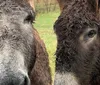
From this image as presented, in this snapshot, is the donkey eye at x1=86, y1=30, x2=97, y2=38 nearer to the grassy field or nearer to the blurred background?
the blurred background

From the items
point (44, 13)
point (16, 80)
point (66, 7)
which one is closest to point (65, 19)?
point (66, 7)

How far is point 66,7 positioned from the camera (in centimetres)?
595

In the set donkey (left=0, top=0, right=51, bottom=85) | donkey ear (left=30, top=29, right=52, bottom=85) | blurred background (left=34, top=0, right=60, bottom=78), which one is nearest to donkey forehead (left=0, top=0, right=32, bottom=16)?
donkey (left=0, top=0, right=51, bottom=85)

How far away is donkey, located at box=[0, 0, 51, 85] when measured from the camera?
504cm

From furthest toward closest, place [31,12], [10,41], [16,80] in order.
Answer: [31,12] < [10,41] < [16,80]

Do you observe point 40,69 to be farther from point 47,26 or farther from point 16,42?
point 47,26

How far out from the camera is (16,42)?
548 cm

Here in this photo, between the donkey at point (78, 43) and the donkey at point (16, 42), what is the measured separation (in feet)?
1.58

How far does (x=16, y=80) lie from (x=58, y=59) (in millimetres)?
978

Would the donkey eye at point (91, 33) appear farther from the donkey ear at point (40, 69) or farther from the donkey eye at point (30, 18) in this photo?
the donkey ear at point (40, 69)

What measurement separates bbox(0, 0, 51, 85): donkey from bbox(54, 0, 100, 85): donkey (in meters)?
0.48

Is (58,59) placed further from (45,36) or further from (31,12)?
(45,36)

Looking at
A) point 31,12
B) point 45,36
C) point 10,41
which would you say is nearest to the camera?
point 10,41

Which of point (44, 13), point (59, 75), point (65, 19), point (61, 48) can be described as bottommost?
point (44, 13)
